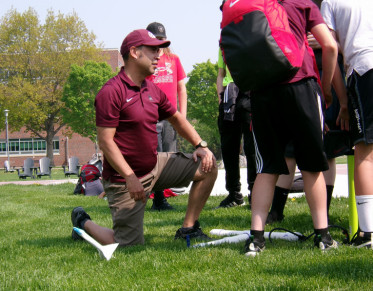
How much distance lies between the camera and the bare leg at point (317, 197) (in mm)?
3307

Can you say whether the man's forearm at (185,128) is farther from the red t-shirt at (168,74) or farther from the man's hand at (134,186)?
the red t-shirt at (168,74)

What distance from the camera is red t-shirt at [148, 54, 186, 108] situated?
6402 millimetres

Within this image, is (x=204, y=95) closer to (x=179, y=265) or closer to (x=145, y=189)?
(x=145, y=189)

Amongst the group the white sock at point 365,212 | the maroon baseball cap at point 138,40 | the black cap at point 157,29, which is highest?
the black cap at point 157,29

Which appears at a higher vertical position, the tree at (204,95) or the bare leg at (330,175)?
the tree at (204,95)

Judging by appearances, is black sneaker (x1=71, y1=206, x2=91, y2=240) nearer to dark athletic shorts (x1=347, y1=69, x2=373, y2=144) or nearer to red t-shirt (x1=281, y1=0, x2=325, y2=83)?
red t-shirt (x1=281, y1=0, x2=325, y2=83)

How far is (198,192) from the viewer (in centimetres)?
412

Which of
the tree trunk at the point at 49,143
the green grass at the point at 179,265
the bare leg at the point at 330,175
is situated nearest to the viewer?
the green grass at the point at 179,265

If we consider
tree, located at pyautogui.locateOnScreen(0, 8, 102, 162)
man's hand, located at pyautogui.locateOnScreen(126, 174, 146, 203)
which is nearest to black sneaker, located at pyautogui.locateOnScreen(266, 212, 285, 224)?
man's hand, located at pyautogui.locateOnScreen(126, 174, 146, 203)

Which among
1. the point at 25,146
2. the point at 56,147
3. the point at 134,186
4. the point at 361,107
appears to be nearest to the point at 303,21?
the point at 361,107

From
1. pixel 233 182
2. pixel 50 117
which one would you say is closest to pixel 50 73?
pixel 50 117

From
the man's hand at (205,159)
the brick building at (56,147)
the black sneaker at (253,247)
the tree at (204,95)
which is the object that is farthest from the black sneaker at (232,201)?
the brick building at (56,147)

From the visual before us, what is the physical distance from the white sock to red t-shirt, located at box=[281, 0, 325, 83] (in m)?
0.96

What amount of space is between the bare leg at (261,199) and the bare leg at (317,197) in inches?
10.1
